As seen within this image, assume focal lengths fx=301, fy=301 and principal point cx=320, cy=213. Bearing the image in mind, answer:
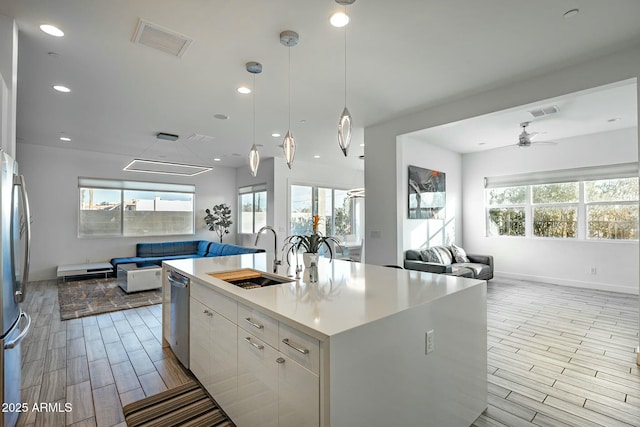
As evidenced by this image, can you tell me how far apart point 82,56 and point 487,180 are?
24.8 ft

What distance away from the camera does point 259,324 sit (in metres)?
1.60

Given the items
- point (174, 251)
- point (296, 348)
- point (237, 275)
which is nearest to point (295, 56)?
Answer: point (237, 275)

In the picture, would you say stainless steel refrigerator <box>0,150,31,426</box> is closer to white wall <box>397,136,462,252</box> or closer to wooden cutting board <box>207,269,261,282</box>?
wooden cutting board <box>207,269,261,282</box>

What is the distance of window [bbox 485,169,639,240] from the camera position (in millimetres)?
5453

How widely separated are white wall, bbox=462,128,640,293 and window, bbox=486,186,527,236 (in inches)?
6.3

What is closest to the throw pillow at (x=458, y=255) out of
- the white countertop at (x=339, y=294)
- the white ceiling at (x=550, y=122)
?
the white ceiling at (x=550, y=122)

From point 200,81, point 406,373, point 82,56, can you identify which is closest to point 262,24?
point 200,81

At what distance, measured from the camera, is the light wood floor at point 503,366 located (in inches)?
83.9

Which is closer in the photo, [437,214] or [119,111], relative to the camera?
[119,111]

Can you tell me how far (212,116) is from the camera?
4.61 meters

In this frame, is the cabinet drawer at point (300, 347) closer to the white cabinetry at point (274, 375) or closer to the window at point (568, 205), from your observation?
the white cabinetry at point (274, 375)

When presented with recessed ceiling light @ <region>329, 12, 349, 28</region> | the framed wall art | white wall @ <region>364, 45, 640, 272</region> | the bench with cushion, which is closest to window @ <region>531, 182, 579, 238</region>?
white wall @ <region>364, 45, 640, 272</region>

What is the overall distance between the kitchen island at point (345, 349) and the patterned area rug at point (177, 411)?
0.12 m

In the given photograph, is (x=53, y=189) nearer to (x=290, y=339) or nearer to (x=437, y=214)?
(x=290, y=339)
